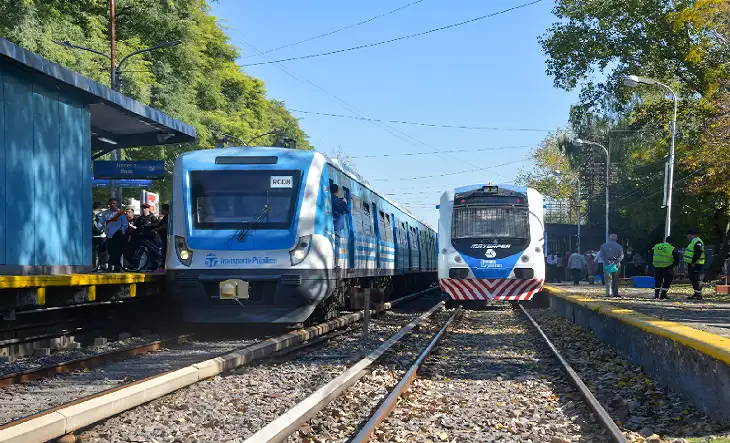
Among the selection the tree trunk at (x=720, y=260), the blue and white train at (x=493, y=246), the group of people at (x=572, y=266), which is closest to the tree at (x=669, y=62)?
the tree trunk at (x=720, y=260)

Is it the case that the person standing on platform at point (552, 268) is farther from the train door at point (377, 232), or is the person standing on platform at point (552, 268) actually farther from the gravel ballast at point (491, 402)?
the gravel ballast at point (491, 402)

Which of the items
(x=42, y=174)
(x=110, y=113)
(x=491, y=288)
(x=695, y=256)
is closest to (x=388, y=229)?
(x=491, y=288)

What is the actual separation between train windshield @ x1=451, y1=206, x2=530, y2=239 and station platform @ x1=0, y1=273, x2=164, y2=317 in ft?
26.5

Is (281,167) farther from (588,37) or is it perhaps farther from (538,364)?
(588,37)

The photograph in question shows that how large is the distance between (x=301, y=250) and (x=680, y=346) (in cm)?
627

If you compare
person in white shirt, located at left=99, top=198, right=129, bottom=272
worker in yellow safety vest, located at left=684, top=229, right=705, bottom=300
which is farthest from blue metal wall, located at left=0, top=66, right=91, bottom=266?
worker in yellow safety vest, located at left=684, top=229, right=705, bottom=300

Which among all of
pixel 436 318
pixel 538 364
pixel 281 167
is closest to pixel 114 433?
pixel 538 364

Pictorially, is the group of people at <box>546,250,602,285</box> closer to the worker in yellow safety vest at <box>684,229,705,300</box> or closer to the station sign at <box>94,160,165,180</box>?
the worker in yellow safety vest at <box>684,229,705,300</box>

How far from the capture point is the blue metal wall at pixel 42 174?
12570 mm

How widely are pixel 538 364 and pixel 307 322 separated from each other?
557 centimetres

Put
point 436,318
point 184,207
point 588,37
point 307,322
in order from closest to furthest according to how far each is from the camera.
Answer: point 184,207
point 307,322
point 436,318
point 588,37

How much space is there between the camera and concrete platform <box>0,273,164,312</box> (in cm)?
1110

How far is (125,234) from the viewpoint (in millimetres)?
16906

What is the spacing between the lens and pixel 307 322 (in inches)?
639
